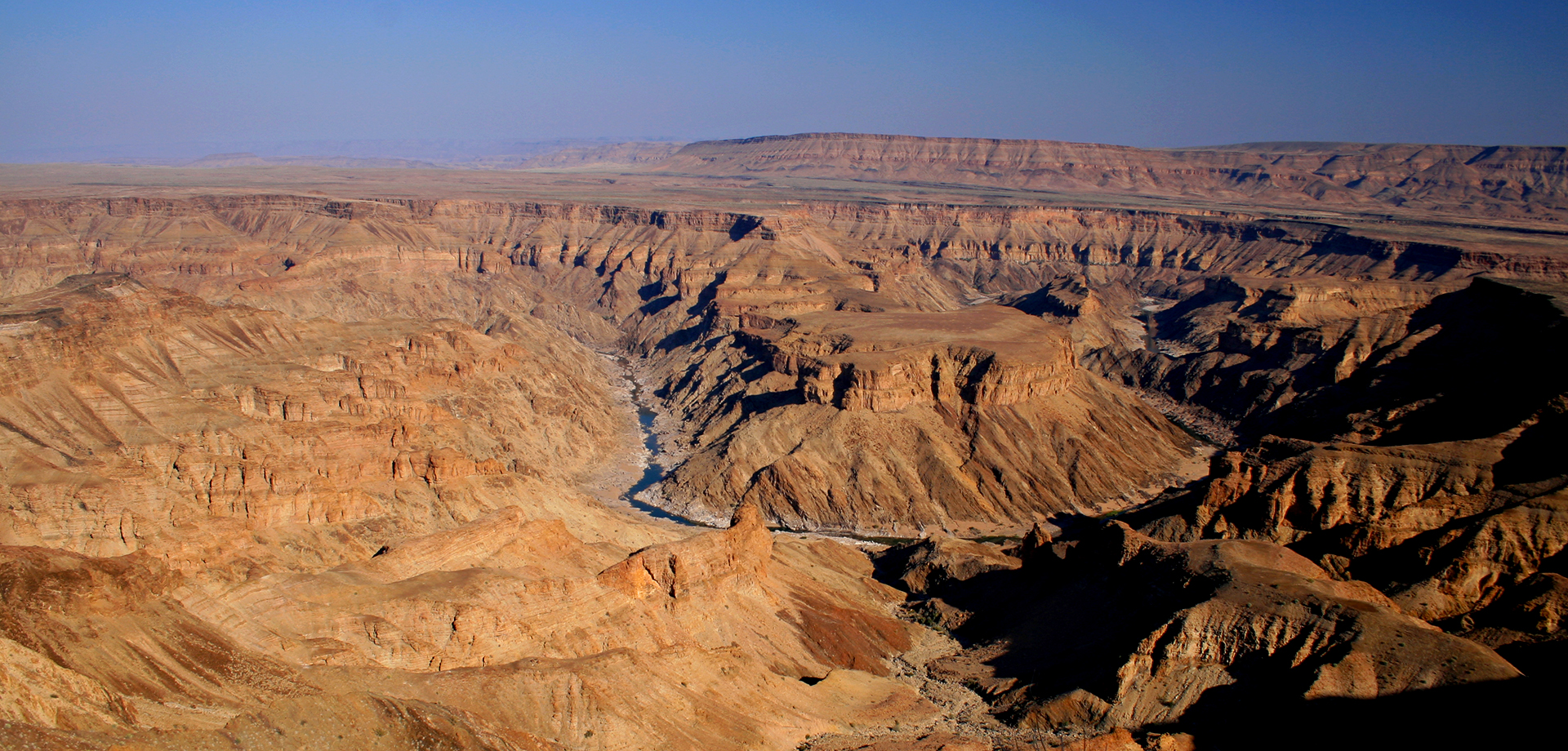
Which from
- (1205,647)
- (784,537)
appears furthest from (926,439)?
(1205,647)

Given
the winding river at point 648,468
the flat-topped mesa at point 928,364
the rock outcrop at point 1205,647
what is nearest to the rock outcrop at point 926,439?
the flat-topped mesa at point 928,364

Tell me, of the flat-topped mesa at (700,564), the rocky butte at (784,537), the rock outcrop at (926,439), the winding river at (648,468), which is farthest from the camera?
Result: the rock outcrop at (926,439)

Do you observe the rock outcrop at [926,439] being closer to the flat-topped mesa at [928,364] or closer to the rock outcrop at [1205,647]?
the flat-topped mesa at [928,364]

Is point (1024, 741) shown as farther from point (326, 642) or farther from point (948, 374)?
point (948, 374)

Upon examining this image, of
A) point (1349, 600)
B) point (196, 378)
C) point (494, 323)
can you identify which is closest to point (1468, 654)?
point (1349, 600)

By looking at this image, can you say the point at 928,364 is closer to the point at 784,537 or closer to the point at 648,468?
the point at 648,468
